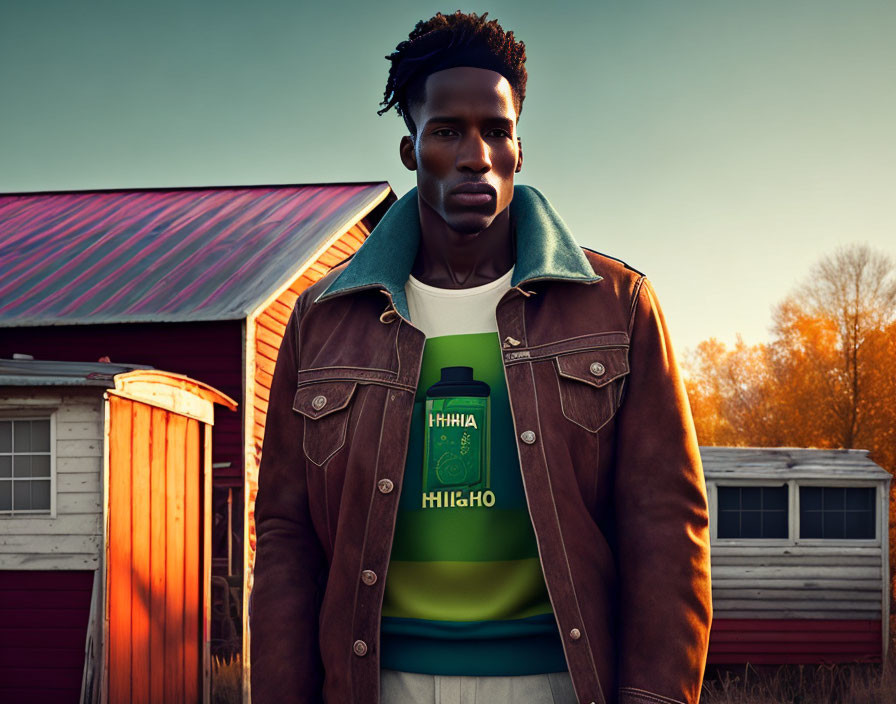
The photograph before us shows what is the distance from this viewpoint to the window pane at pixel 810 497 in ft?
40.1

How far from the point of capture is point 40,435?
7.53m

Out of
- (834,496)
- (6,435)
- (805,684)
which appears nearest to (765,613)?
(805,684)

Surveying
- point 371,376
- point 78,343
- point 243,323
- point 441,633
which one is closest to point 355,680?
point 441,633

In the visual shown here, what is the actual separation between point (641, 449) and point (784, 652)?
1121cm

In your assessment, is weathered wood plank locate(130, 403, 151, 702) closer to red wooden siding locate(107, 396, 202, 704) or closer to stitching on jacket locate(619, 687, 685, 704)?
red wooden siding locate(107, 396, 202, 704)

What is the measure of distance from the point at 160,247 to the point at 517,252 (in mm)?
11597

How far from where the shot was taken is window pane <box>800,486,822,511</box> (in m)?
12.2

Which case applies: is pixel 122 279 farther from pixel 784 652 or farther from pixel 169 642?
pixel 784 652

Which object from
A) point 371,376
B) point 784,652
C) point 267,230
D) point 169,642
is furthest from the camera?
point 267,230

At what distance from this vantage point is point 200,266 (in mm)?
12023

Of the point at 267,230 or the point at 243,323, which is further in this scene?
the point at 267,230

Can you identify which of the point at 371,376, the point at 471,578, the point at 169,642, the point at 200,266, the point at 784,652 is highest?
the point at 200,266

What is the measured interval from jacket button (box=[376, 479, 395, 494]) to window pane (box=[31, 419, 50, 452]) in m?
6.25

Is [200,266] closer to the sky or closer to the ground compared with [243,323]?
closer to the sky
